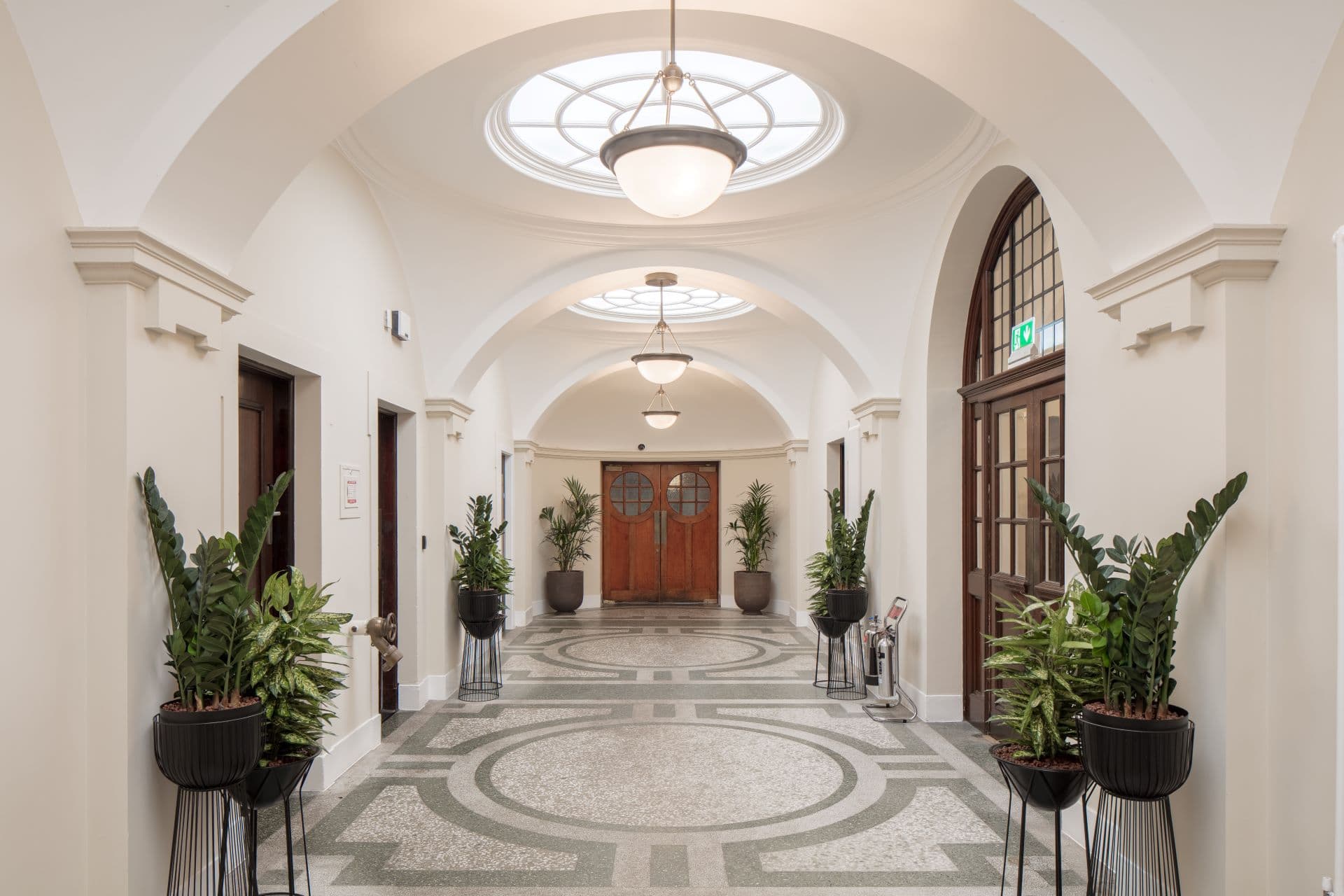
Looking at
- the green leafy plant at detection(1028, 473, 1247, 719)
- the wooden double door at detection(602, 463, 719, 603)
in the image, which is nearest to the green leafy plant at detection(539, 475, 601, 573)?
the wooden double door at detection(602, 463, 719, 603)

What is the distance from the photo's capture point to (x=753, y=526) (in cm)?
1287

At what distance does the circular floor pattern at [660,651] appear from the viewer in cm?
877

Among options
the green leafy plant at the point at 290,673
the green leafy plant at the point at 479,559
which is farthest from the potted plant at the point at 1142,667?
the green leafy plant at the point at 479,559

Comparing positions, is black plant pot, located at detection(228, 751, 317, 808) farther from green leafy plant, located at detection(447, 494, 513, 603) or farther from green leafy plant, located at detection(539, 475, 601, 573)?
green leafy plant, located at detection(539, 475, 601, 573)

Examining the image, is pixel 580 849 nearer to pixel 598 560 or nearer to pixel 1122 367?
pixel 1122 367

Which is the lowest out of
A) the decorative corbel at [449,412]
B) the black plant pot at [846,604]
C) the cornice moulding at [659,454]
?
the black plant pot at [846,604]

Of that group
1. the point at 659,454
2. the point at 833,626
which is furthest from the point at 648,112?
the point at 659,454

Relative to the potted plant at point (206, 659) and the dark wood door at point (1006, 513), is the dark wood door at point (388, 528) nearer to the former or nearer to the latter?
the potted plant at point (206, 659)

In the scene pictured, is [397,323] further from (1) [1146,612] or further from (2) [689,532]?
(2) [689,532]

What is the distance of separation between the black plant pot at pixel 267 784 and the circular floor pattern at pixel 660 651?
5584 millimetres

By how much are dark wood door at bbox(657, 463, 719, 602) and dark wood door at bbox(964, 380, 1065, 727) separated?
799cm

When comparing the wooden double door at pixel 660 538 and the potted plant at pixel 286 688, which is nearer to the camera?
the potted plant at pixel 286 688

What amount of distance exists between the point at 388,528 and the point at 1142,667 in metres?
5.31

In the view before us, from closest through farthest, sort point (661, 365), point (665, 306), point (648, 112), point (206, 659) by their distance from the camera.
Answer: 1. point (206, 659)
2. point (648, 112)
3. point (661, 365)
4. point (665, 306)
